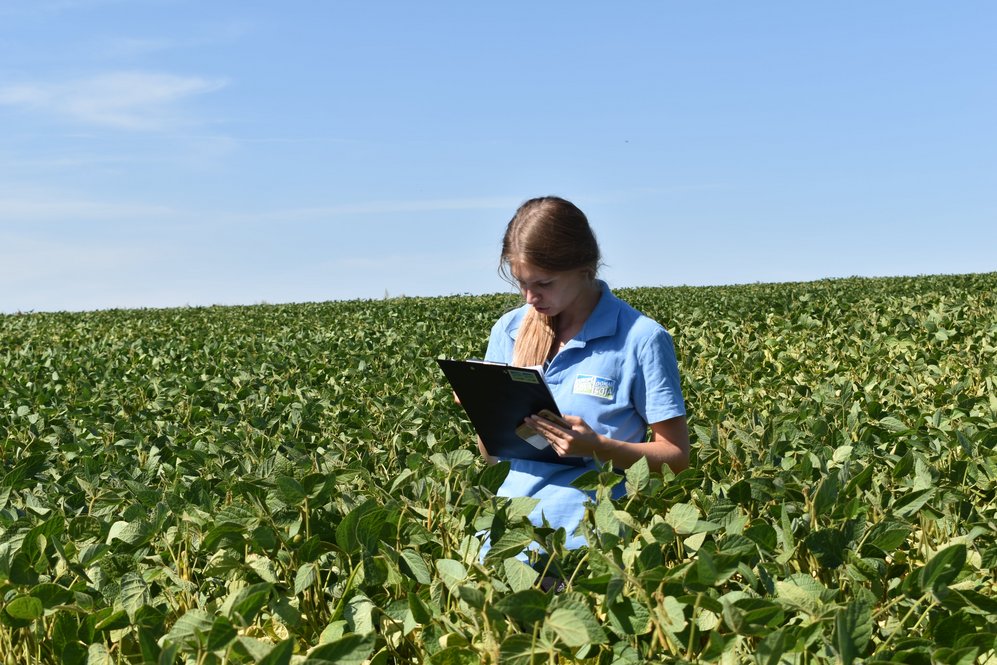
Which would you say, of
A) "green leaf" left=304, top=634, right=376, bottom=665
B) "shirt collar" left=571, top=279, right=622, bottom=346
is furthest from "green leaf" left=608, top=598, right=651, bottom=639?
"shirt collar" left=571, top=279, right=622, bottom=346

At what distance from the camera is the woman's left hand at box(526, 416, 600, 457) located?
3.40 meters

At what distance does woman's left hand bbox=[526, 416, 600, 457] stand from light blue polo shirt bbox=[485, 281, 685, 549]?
212mm

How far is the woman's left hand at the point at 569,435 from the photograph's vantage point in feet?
11.2

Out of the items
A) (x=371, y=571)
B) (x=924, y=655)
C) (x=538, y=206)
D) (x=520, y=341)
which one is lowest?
(x=924, y=655)

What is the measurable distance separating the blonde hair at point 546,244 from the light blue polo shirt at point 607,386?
12 centimetres

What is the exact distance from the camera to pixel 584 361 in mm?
3750

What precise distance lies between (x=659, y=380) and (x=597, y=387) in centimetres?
24

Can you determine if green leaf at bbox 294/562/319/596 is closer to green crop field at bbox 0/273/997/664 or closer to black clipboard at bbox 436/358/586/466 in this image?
green crop field at bbox 0/273/997/664

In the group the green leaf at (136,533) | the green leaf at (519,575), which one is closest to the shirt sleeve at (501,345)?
the green leaf at (136,533)

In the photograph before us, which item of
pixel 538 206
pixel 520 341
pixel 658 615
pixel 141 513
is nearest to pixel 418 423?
pixel 520 341

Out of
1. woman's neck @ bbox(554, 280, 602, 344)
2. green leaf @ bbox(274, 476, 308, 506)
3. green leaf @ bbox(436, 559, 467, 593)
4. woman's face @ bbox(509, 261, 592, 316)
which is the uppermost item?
woman's face @ bbox(509, 261, 592, 316)

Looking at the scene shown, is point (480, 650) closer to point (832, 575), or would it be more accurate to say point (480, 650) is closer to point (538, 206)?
point (832, 575)

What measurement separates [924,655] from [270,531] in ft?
5.16

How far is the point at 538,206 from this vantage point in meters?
3.74
